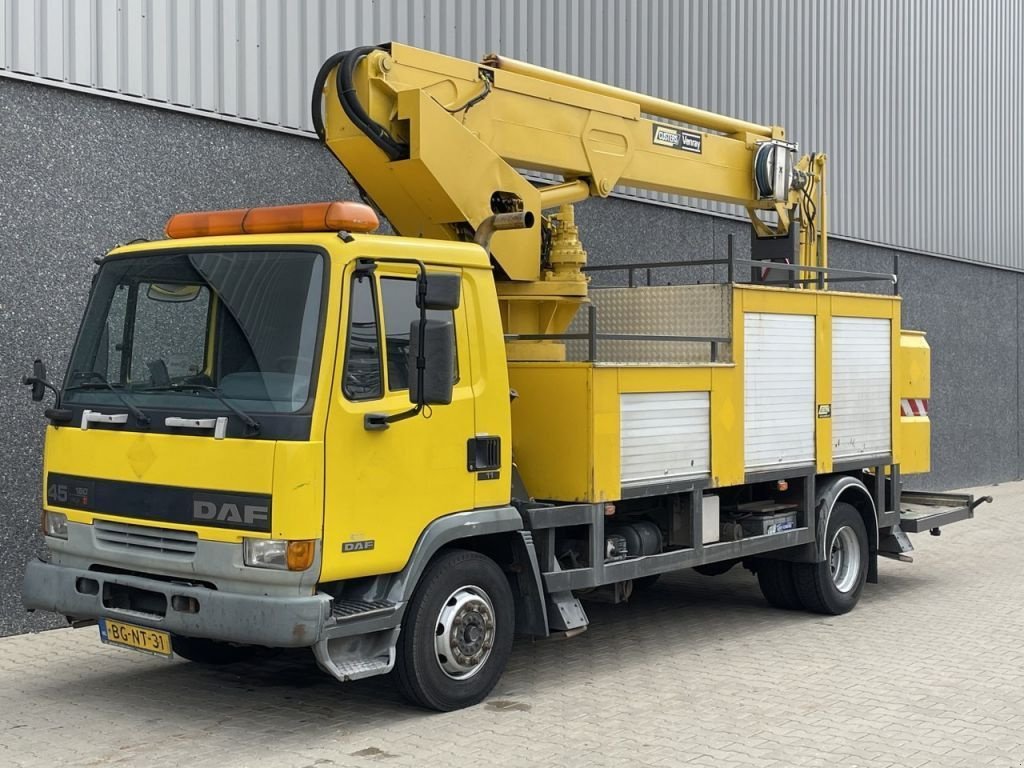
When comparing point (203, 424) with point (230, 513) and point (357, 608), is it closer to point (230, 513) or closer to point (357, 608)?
point (230, 513)

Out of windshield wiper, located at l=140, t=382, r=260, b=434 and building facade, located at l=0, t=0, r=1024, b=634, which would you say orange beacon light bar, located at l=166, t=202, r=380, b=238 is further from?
building facade, located at l=0, t=0, r=1024, b=634

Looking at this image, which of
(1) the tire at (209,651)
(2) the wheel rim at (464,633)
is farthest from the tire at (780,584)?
(1) the tire at (209,651)

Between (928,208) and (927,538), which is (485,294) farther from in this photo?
(928,208)

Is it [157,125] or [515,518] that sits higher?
[157,125]

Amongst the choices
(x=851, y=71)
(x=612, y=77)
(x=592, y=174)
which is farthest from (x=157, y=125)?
(x=851, y=71)

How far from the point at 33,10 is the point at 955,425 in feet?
48.1

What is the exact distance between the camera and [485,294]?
693 centimetres

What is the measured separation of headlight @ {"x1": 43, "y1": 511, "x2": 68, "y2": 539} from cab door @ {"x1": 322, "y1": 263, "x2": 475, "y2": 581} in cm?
162

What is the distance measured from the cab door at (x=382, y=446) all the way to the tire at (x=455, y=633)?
A: 1.00 feet

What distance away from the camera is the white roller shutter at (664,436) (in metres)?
7.62

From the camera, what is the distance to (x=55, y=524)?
6.71 m

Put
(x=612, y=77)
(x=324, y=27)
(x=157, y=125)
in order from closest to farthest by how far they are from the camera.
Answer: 1. (x=157, y=125)
2. (x=324, y=27)
3. (x=612, y=77)

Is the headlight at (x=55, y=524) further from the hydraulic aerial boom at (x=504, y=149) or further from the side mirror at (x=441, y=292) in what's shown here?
the hydraulic aerial boom at (x=504, y=149)

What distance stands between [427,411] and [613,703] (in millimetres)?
1920
